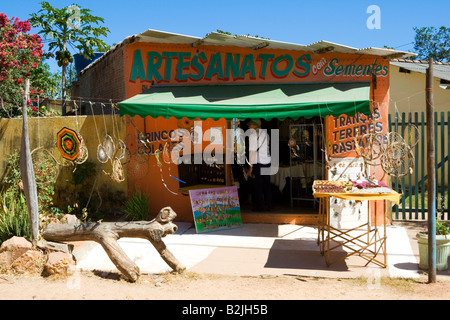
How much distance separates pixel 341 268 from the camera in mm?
6422

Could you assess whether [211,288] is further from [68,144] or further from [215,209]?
[68,144]

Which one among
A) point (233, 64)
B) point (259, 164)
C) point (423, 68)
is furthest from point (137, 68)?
point (423, 68)

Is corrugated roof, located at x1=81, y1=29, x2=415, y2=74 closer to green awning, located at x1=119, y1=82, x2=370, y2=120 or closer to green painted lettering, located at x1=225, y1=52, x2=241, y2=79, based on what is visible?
green painted lettering, located at x1=225, y1=52, x2=241, y2=79

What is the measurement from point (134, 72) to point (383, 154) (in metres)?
5.38

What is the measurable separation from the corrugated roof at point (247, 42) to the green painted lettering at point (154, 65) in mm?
303

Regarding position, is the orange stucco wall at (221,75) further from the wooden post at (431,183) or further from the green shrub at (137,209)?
the wooden post at (431,183)

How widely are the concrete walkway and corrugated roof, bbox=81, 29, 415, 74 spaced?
11.3ft

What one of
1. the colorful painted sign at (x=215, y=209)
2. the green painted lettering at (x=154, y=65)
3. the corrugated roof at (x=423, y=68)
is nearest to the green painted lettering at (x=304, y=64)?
the colorful painted sign at (x=215, y=209)

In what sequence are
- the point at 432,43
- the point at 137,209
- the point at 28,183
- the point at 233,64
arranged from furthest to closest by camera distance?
the point at 432,43 → the point at 233,64 → the point at 137,209 → the point at 28,183

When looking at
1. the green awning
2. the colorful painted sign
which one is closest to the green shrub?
the colorful painted sign

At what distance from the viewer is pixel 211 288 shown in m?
5.62

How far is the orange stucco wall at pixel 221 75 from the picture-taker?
8.88 meters

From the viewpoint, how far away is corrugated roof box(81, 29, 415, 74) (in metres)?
8.36

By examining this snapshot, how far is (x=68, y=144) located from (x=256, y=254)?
14.1 ft
